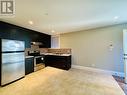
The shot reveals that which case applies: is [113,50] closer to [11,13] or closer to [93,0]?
[93,0]

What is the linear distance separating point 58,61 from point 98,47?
Result: 2425 mm

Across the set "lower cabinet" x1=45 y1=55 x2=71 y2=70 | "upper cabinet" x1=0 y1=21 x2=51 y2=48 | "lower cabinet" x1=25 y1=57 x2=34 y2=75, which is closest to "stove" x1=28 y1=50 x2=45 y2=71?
"lower cabinet" x1=25 y1=57 x2=34 y2=75

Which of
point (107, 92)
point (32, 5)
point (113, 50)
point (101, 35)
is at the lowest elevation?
point (107, 92)

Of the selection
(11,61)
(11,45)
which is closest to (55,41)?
(11,45)

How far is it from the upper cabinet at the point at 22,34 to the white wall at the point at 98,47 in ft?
4.49

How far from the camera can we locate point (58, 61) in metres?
5.61

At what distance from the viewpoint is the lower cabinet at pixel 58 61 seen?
212 inches

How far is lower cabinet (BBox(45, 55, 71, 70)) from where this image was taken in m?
5.39

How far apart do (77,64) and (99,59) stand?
1.41 metres

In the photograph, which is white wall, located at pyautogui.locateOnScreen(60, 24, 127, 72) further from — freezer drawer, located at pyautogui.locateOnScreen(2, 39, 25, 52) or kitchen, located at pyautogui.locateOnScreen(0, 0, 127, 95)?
freezer drawer, located at pyautogui.locateOnScreen(2, 39, 25, 52)

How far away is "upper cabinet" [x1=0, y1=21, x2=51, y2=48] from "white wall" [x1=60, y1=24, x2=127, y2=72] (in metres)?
1.37

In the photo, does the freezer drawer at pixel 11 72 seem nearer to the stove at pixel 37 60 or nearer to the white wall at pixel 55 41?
the stove at pixel 37 60

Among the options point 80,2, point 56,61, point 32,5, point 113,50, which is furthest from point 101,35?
point 32,5

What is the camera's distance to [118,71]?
4.63 m
